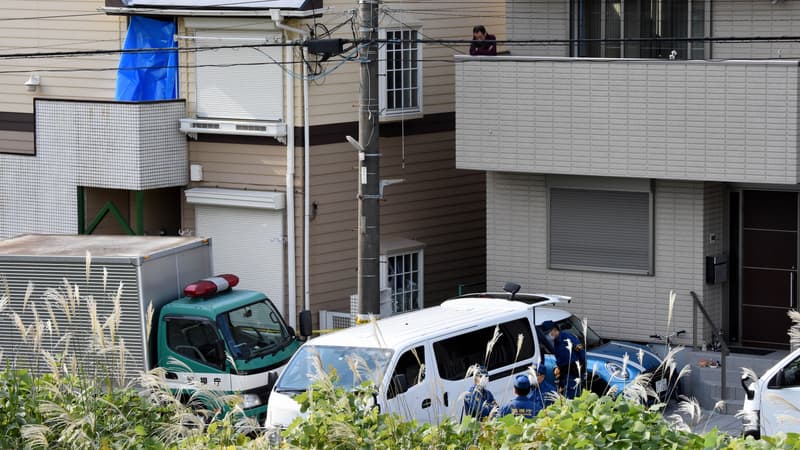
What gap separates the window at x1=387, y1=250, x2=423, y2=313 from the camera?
81.1ft

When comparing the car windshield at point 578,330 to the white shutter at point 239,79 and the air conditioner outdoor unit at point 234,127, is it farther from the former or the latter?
the white shutter at point 239,79

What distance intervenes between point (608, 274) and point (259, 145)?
608 cm

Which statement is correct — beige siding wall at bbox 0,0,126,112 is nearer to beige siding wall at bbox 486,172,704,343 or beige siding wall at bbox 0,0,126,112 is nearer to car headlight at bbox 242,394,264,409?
beige siding wall at bbox 486,172,704,343

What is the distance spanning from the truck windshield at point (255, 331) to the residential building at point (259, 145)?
3.89 meters

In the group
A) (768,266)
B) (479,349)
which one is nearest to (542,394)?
(479,349)

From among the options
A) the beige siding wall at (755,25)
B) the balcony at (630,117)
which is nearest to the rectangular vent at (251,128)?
the balcony at (630,117)

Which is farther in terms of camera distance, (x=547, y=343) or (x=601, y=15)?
(x=601, y=15)

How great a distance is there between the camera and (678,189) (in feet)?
71.6

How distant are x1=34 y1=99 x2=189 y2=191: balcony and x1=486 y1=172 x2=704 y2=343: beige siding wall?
5379mm

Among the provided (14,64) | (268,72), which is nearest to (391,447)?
(268,72)

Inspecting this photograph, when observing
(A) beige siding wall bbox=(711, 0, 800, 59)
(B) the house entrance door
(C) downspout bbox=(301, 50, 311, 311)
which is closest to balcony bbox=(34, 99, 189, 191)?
(C) downspout bbox=(301, 50, 311, 311)

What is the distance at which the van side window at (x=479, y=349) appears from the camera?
53.3ft

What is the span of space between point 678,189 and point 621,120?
142 cm

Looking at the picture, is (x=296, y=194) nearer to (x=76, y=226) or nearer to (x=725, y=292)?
(x=76, y=226)
